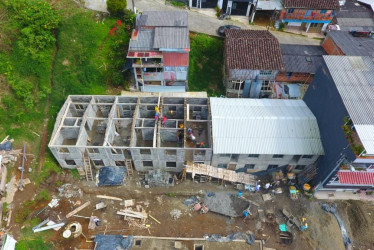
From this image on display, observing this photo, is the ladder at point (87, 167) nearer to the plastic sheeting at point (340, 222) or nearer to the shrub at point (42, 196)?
the shrub at point (42, 196)

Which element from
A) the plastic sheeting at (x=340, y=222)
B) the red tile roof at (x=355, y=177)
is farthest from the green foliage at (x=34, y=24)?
the plastic sheeting at (x=340, y=222)

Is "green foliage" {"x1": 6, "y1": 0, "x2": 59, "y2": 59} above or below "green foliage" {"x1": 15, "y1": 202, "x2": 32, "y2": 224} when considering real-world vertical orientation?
above

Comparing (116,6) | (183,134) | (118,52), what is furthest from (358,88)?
(116,6)

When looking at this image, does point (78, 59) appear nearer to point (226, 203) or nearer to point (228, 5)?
point (228, 5)

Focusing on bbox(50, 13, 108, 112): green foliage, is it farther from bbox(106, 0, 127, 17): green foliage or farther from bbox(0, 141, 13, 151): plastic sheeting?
bbox(0, 141, 13, 151): plastic sheeting

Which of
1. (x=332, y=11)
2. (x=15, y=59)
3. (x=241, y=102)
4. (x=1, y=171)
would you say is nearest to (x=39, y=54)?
(x=15, y=59)

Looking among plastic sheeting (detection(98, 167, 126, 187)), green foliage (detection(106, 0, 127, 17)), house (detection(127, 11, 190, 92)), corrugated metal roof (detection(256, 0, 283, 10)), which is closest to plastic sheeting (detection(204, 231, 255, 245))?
plastic sheeting (detection(98, 167, 126, 187))

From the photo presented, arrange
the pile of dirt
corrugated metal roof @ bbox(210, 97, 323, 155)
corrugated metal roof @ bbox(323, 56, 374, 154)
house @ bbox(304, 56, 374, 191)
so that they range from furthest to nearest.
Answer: the pile of dirt
corrugated metal roof @ bbox(210, 97, 323, 155)
house @ bbox(304, 56, 374, 191)
corrugated metal roof @ bbox(323, 56, 374, 154)
